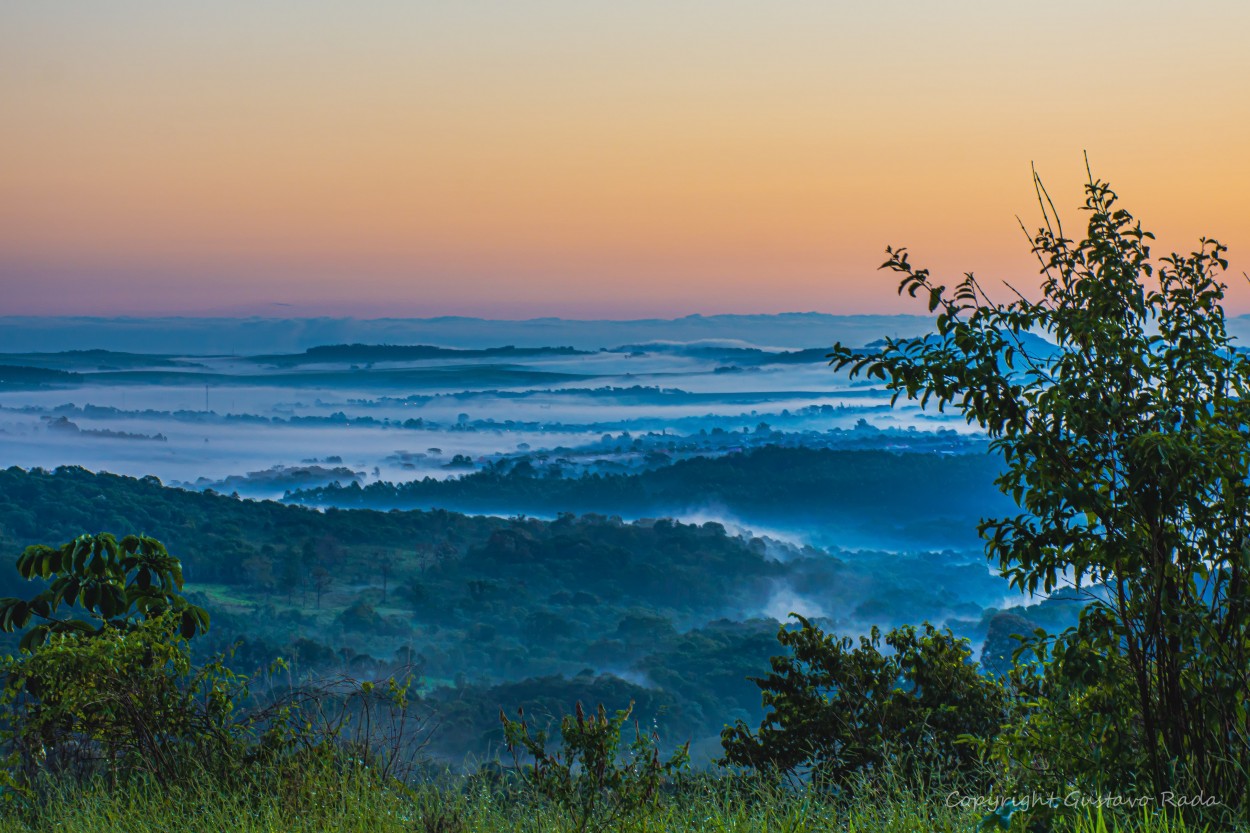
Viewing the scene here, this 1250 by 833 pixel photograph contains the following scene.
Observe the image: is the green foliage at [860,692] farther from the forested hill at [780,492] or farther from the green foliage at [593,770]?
the forested hill at [780,492]

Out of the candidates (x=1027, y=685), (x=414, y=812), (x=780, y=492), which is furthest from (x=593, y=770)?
(x=780, y=492)

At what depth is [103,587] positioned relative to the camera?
6.90 metres

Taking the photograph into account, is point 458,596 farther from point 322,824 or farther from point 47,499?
point 322,824

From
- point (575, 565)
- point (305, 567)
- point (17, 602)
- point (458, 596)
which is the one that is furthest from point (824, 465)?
point (17, 602)

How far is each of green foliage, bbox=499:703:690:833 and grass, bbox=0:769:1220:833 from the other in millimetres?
92

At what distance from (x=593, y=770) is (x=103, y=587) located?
3230 millimetres

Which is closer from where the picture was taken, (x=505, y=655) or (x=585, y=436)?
(x=505, y=655)

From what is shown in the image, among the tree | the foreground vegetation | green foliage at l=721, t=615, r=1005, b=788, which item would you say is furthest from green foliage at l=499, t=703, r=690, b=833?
green foliage at l=721, t=615, r=1005, b=788

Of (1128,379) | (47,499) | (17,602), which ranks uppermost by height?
(1128,379)

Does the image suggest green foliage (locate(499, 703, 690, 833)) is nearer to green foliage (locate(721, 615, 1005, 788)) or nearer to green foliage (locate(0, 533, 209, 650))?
green foliage (locate(0, 533, 209, 650))

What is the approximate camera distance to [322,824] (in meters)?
5.14

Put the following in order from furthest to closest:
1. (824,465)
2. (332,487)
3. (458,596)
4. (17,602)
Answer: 1. (824,465)
2. (332,487)
3. (458,596)
4. (17,602)

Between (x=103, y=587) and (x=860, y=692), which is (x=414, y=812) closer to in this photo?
(x=103, y=587)

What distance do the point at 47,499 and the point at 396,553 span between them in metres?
23.6
